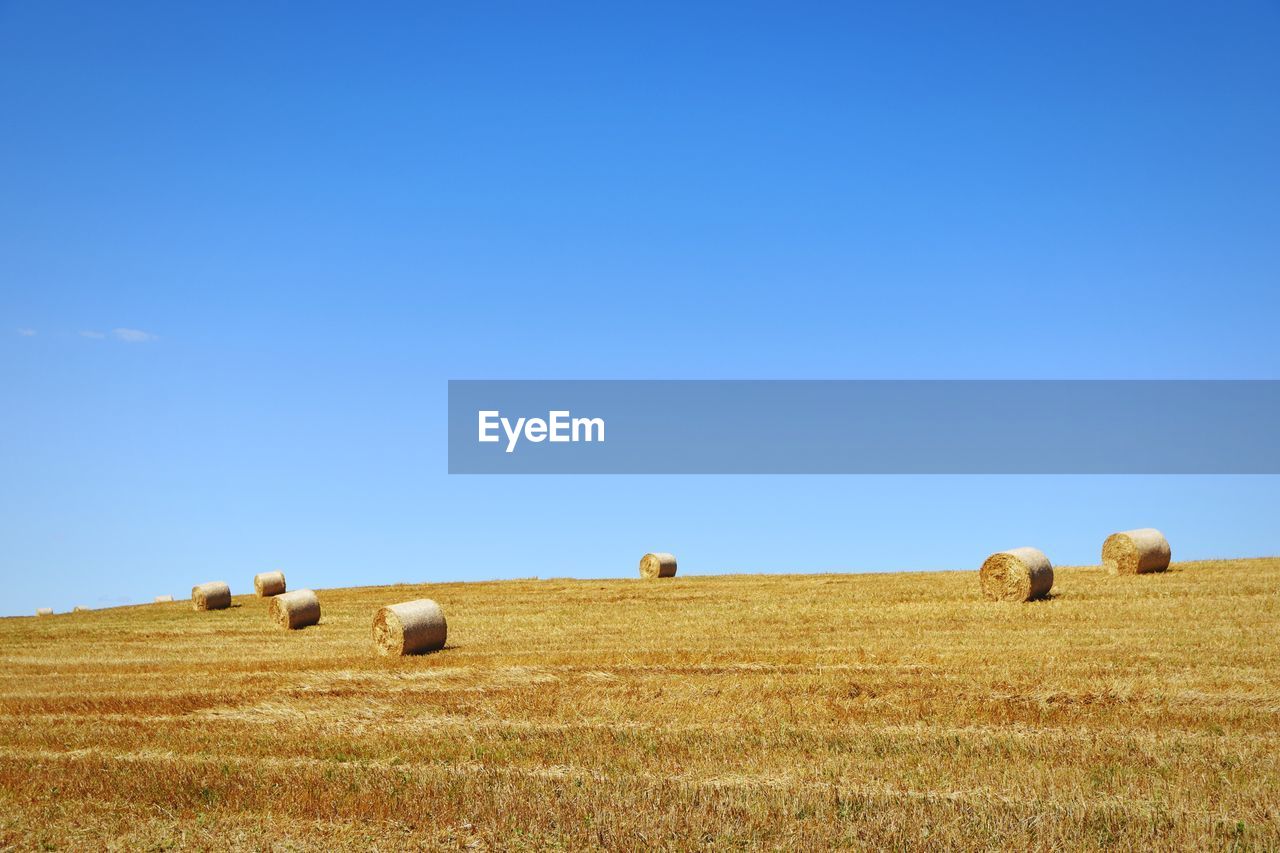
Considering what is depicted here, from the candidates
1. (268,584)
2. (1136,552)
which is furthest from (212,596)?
(1136,552)

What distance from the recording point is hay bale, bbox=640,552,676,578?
44.3 metres

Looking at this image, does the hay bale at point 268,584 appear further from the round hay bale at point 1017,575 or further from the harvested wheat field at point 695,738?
the round hay bale at point 1017,575

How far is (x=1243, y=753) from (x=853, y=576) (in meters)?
27.9

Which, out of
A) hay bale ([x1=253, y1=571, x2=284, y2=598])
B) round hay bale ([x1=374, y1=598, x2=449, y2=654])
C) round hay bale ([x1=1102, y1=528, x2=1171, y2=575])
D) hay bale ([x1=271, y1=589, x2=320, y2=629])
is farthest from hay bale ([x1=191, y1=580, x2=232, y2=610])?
round hay bale ([x1=1102, y1=528, x2=1171, y2=575])

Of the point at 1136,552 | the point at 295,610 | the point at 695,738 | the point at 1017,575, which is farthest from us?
the point at 295,610

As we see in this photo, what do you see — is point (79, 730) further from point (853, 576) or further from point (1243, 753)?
point (853, 576)

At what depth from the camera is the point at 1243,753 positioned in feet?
35.2

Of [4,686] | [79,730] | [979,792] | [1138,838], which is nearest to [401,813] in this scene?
[979,792]

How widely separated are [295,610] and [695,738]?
77.2ft

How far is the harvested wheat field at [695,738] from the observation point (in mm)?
8797

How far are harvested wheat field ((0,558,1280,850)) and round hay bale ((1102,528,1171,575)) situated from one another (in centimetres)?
492

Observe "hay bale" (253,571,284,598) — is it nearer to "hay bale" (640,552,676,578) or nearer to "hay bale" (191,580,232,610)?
"hay bale" (191,580,232,610)

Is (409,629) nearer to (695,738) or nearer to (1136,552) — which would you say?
(695,738)

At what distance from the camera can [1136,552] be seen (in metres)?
30.7
